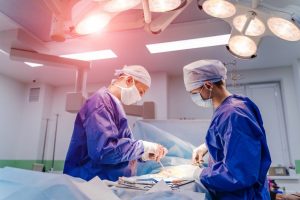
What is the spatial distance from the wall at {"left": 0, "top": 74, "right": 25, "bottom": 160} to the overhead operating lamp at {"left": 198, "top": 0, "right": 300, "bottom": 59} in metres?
4.34

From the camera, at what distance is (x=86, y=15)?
1.26 metres

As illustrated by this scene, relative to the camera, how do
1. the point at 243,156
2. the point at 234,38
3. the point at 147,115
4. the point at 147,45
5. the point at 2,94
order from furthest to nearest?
the point at 2,94
the point at 147,45
the point at 147,115
the point at 234,38
the point at 243,156

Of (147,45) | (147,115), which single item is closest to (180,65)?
(147,45)

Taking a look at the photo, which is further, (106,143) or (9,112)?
(9,112)

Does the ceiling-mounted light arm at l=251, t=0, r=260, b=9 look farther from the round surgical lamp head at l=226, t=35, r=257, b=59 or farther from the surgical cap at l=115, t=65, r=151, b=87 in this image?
the surgical cap at l=115, t=65, r=151, b=87

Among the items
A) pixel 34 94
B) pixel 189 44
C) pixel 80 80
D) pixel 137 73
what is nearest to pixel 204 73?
pixel 137 73

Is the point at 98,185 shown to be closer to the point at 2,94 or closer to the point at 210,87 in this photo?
the point at 210,87

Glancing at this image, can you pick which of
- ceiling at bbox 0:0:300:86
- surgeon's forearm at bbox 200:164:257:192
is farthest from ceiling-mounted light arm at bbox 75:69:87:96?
surgeon's forearm at bbox 200:164:257:192

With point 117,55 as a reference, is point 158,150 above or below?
below

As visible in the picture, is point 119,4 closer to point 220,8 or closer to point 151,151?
point 220,8

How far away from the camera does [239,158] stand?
0.99 m

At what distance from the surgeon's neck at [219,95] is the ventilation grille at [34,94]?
165 inches

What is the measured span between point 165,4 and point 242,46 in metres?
0.52

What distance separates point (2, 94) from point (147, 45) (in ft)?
9.74
